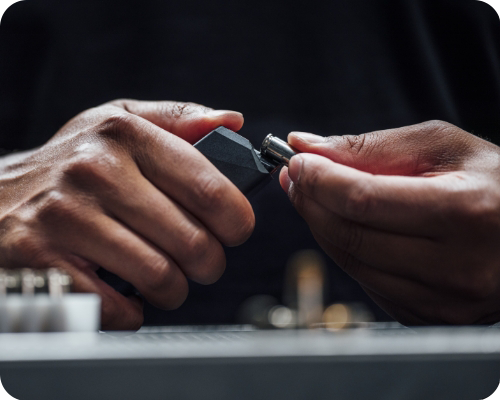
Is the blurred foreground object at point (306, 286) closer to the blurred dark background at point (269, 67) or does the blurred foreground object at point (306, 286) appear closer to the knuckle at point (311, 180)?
the blurred dark background at point (269, 67)

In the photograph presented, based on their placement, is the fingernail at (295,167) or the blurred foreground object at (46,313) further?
the fingernail at (295,167)

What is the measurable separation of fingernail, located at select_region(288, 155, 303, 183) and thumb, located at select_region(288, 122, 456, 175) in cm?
4

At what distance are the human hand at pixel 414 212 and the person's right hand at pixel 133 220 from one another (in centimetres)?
8

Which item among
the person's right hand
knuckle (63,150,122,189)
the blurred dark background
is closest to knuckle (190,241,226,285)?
the person's right hand

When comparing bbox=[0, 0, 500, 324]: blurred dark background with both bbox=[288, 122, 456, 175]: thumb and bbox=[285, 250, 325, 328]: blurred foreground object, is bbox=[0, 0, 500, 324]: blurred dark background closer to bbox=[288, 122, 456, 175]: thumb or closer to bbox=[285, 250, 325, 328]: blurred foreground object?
bbox=[285, 250, 325, 328]: blurred foreground object

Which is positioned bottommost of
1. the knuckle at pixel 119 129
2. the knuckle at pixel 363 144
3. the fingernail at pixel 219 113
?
the knuckle at pixel 363 144

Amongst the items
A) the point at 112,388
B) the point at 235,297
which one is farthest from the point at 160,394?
the point at 235,297

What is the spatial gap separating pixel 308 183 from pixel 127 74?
0.56m

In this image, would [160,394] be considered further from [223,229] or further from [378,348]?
[223,229]

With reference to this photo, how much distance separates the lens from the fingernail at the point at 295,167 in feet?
1.21

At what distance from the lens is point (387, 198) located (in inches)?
13.4

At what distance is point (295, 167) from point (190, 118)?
0.15 metres

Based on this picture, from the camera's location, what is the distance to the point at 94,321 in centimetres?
23

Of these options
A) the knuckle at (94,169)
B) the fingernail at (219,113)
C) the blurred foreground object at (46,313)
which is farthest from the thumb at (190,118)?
the blurred foreground object at (46,313)
